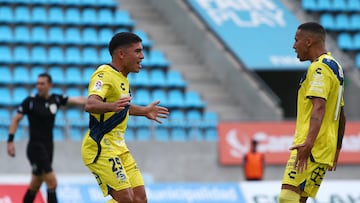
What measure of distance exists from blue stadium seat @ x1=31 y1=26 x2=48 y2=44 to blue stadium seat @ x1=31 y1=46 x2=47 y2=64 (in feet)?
0.58

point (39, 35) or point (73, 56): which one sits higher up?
point (39, 35)

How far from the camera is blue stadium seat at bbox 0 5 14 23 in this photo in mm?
24062

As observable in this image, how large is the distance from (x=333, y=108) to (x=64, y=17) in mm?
17890

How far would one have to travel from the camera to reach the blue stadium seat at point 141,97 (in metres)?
22.3

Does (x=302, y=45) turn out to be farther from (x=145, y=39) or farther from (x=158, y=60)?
(x=145, y=39)

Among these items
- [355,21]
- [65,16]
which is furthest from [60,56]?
[355,21]

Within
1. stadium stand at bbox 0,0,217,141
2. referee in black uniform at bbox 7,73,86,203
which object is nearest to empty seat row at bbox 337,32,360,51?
stadium stand at bbox 0,0,217,141

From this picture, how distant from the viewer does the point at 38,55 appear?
23.3 m

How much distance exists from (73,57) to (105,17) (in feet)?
7.49

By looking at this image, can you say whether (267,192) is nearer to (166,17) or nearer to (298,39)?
(298,39)

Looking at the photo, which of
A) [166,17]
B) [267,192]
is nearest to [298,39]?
[267,192]

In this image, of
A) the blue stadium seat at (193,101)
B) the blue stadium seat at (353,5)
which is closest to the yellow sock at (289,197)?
the blue stadium seat at (193,101)

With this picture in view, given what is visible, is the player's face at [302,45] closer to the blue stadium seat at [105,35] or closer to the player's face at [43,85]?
the player's face at [43,85]

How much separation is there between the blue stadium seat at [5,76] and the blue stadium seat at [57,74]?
1.03m
